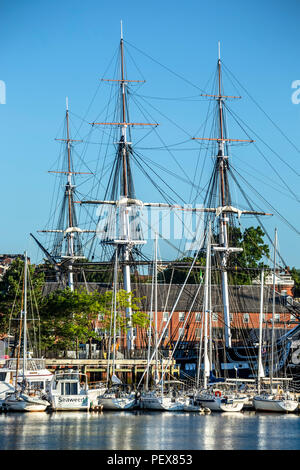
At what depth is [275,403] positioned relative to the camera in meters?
74.1

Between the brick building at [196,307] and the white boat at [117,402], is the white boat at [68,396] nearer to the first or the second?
the white boat at [117,402]

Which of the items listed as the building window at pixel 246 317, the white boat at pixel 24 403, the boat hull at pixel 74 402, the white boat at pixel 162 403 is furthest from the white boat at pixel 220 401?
the building window at pixel 246 317

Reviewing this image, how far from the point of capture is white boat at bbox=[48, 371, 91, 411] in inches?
2921

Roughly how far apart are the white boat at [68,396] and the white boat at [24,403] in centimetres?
94

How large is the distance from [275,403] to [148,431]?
1800 cm

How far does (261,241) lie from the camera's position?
15238 cm

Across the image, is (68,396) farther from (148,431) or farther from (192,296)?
(192,296)

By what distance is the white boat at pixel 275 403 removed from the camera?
7400 centimetres

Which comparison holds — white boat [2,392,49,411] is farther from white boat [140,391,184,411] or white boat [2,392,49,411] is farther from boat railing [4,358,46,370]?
white boat [140,391,184,411]

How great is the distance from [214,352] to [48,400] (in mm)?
30833

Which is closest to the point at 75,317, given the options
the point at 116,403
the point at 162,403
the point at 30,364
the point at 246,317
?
the point at 30,364
